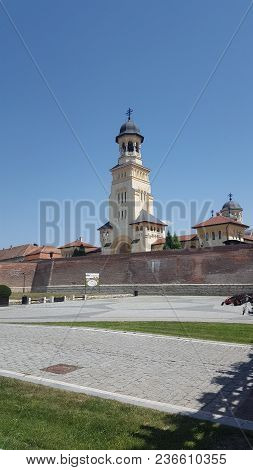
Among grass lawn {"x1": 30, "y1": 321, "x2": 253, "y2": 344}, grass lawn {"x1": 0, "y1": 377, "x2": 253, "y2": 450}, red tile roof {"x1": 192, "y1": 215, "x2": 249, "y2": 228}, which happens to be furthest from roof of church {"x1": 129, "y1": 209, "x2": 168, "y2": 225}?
grass lawn {"x1": 0, "y1": 377, "x2": 253, "y2": 450}

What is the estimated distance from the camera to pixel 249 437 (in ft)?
12.9

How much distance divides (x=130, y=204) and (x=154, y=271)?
26.6 meters

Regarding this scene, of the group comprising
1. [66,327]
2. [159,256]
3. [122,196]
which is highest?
[122,196]

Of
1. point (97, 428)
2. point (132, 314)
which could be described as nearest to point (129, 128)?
point (132, 314)

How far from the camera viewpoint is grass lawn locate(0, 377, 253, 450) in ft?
12.1

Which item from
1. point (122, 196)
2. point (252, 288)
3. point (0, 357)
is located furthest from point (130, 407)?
point (122, 196)

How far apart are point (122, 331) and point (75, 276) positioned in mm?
34173

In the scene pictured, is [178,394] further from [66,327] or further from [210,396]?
[66,327]

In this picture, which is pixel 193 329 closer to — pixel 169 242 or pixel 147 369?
pixel 147 369

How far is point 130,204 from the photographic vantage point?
217 feet

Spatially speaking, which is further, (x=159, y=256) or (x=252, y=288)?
(x=159, y=256)

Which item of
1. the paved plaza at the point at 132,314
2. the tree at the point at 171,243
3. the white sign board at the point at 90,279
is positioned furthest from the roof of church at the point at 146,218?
the paved plaza at the point at 132,314
